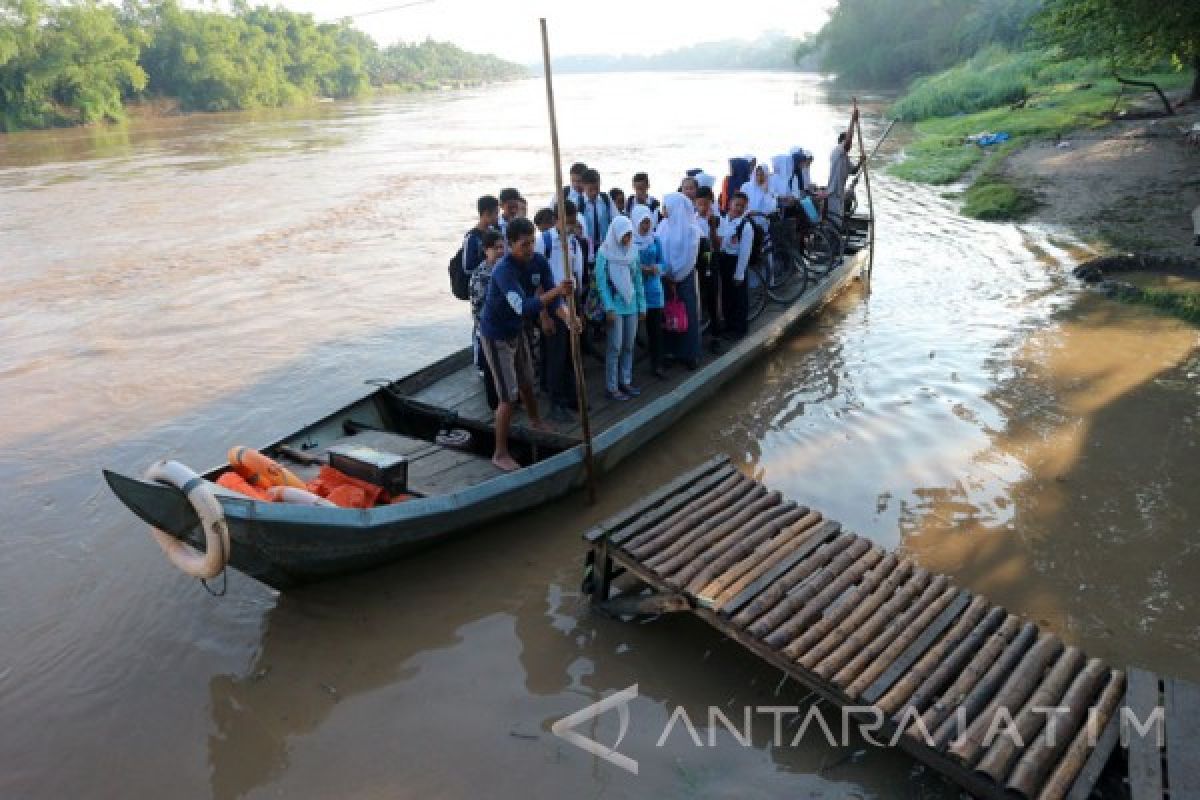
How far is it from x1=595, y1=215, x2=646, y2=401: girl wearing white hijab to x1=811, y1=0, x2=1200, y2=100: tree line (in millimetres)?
9949

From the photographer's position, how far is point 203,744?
4234mm

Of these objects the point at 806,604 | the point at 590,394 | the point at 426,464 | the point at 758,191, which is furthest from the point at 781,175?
the point at 806,604

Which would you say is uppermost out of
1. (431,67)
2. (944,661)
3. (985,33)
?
(431,67)

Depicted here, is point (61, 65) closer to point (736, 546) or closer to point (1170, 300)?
point (1170, 300)

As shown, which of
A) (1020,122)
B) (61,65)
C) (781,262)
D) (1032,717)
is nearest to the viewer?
(1032,717)

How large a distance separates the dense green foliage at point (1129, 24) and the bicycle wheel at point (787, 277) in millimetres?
6836

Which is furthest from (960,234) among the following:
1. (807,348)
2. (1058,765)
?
(1058,765)

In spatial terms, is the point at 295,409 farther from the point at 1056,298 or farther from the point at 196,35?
the point at 196,35

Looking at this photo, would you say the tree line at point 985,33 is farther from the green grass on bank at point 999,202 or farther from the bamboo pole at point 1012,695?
the bamboo pole at point 1012,695

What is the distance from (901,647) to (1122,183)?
14.5 meters

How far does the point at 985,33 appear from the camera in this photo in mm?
42656

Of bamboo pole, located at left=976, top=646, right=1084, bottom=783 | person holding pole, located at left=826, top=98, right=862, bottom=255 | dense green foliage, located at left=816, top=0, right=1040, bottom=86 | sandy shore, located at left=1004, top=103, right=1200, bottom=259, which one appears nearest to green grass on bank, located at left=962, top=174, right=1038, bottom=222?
sandy shore, located at left=1004, top=103, right=1200, bottom=259

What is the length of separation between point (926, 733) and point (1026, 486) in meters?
3.28

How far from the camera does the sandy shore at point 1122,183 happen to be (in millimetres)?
12625
